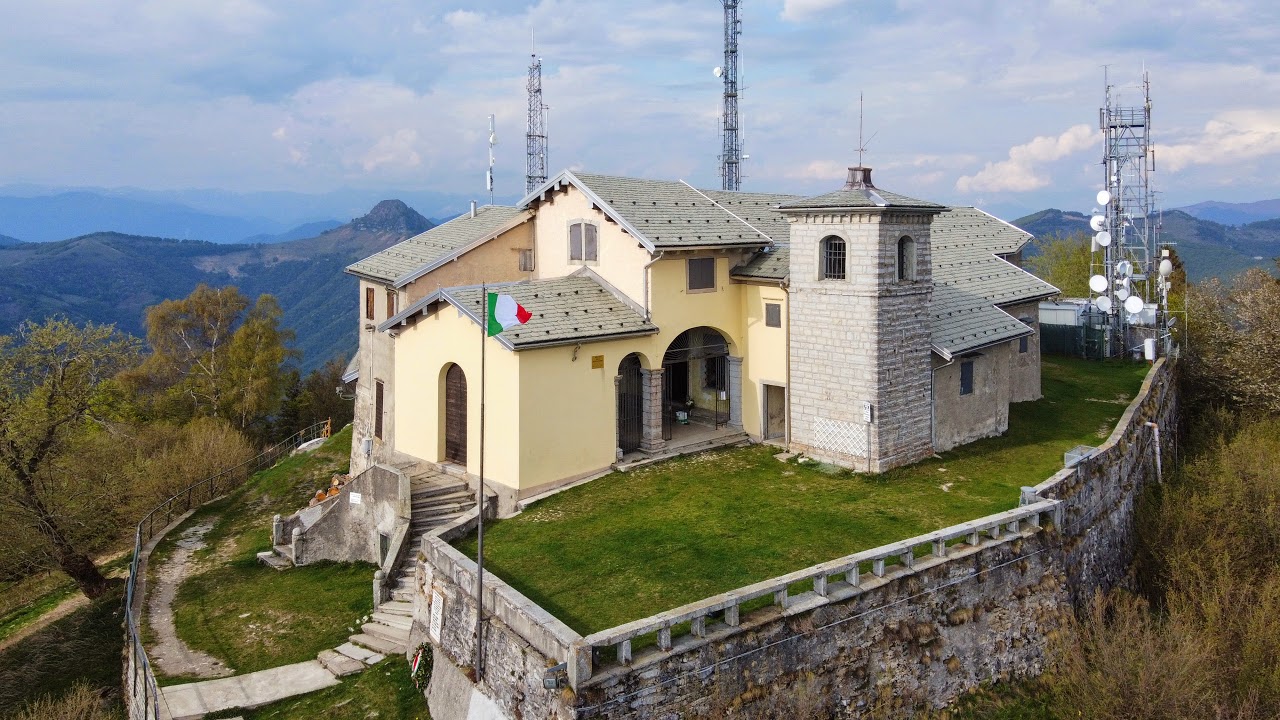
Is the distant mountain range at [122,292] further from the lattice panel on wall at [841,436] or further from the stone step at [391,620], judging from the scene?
the lattice panel on wall at [841,436]

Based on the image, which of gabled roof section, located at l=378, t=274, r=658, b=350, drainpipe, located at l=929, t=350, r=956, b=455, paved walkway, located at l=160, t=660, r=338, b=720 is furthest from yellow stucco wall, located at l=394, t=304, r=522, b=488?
drainpipe, located at l=929, t=350, r=956, b=455

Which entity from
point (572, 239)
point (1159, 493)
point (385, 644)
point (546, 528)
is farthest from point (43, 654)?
point (1159, 493)

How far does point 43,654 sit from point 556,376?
1489 centimetres

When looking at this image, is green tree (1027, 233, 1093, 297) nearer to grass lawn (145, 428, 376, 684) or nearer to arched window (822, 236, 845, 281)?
arched window (822, 236, 845, 281)

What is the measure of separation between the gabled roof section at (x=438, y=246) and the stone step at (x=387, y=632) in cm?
1169

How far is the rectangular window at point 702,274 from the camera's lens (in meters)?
25.2

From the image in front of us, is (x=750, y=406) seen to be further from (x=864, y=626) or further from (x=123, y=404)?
(x=123, y=404)

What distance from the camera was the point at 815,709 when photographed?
583 inches

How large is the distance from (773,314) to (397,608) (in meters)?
13.0

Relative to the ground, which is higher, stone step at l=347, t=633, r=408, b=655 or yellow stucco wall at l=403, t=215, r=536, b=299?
yellow stucco wall at l=403, t=215, r=536, b=299

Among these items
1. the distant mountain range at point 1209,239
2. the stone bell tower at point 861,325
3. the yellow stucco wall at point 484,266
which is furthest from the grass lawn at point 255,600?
the distant mountain range at point 1209,239

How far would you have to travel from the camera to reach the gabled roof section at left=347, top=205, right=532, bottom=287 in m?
27.9

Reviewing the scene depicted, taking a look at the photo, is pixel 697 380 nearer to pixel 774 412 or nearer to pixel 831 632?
pixel 774 412

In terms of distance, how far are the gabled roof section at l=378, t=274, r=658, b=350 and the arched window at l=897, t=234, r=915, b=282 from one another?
677cm
